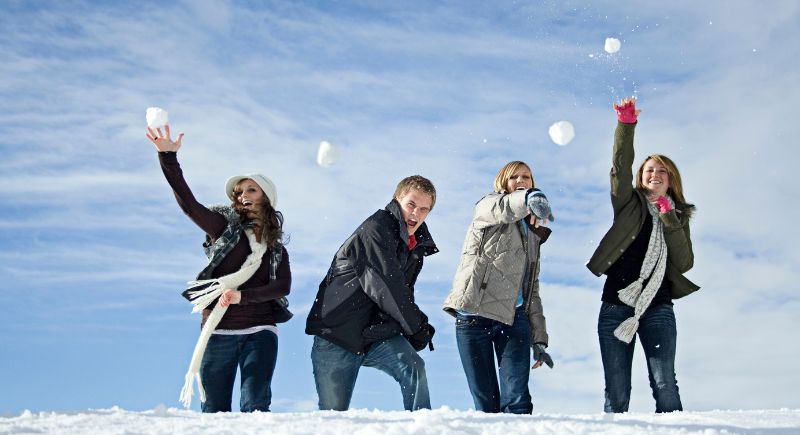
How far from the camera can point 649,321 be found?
7.22 meters

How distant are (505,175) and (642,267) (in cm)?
142

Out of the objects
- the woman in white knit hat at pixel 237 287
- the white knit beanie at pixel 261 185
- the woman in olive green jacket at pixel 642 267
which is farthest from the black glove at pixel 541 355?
the white knit beanie at pixel 261 185

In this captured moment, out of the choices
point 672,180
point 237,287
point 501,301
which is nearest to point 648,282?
point 672,180

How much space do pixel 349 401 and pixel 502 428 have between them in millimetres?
1821

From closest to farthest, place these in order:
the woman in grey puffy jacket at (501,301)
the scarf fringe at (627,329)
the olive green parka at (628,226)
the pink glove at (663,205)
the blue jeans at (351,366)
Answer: the blue jeans at (351,366) < the woman in grey puffy jacket at (501,301) < the scarf fringe at (627,329) < the olive green parka at (628,226) < the pink glove at (663,205)

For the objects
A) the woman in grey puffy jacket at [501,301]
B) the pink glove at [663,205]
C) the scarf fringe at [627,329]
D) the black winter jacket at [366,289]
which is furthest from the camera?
the pink glove at [663,205]

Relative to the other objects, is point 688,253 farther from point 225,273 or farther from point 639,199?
point 225,273

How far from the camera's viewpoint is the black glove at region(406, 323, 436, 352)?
22.4 ft

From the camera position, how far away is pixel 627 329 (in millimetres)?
7191

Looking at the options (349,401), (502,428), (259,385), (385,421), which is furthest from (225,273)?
(502,428)

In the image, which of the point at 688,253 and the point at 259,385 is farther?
the point at 688,253

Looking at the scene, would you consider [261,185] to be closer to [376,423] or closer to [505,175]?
[505,175]

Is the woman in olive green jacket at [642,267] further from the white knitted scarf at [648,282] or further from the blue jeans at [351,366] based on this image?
the blue jeans at [351,366]

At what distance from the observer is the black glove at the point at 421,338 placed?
269 inches
